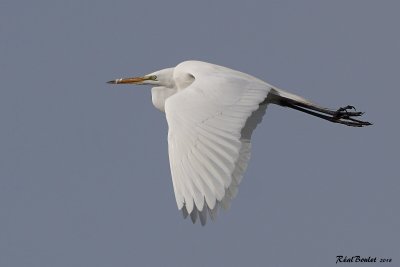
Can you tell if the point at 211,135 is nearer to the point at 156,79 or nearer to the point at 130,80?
the point at 156,79

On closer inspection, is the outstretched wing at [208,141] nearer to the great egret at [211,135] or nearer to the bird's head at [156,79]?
the great egret at [211,135]

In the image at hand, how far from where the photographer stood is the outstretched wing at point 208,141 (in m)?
7.92

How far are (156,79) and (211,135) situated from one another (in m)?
3.89

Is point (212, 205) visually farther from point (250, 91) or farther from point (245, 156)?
point (250, 91)

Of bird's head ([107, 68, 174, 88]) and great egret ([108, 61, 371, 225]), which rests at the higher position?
bird's head ([107, 68, 174, 88])

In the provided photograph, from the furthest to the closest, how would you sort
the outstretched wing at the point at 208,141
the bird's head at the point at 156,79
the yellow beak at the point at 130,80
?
the yellow beak at the point at 130,80 < the bird's head at the point at 156,79 < the outstretched wing at the point at 208,141

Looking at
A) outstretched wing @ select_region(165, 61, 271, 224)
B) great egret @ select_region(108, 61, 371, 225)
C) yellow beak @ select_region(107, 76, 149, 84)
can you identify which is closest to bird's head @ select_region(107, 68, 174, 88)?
yellow beak @ select_region(107, 76, 149, 84)

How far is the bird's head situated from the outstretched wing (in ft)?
7.30

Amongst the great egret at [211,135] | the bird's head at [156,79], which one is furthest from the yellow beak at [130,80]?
the great egret at [211,135]

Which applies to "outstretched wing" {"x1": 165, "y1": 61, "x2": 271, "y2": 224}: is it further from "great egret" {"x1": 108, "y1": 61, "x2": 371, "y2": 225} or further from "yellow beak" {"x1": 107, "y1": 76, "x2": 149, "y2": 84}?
"yellow beak" {"x1": 107, "y1": 76, "x2": 149, "y2": 84}

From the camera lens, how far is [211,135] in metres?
8.34

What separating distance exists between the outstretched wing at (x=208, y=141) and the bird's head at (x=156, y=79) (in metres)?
2.23

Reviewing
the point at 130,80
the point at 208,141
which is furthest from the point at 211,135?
the point at 130,80

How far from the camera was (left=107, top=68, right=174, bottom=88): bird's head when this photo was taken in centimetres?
1194
